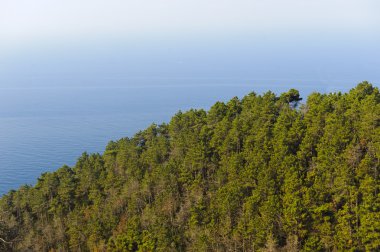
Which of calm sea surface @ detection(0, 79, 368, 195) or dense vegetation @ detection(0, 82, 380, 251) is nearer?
dense vegetation @ detection(0, 82, 380, 251)

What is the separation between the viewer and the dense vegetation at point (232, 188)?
35.8 meters

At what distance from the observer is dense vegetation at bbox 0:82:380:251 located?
35781 millimetres

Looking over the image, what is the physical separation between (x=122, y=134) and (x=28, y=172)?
136ft

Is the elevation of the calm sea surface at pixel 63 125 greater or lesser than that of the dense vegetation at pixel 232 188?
greater

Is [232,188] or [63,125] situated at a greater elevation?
[63,125]

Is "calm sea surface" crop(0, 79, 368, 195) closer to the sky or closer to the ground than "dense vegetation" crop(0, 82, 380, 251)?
closer to the sky

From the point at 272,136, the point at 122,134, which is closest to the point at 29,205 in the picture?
the point at 272,136

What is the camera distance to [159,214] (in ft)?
150

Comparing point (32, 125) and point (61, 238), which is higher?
point (32, 125)

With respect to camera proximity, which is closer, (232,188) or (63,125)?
(232,188)

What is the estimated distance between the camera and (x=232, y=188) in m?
41.2

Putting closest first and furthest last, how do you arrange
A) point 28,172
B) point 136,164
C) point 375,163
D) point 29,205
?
1. point 375,163
2. point 136,164
3. point 29,205
4. point 28,172

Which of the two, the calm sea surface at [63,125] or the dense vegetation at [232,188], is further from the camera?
the calm sea surface at [63,125]

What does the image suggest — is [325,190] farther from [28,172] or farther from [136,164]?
[28,172]
